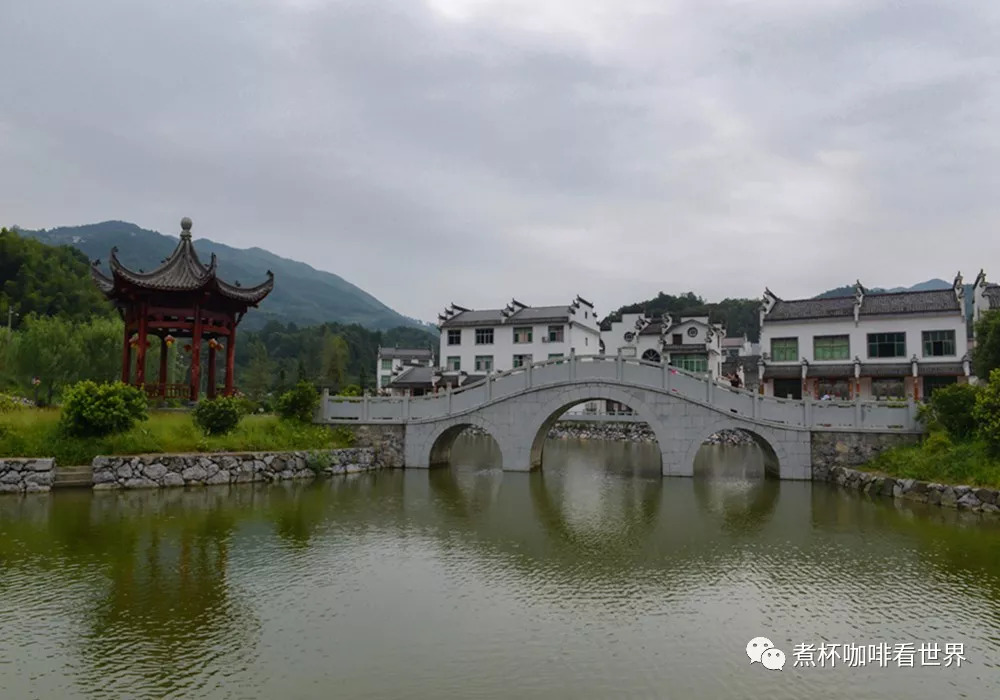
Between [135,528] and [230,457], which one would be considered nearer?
[135,528]

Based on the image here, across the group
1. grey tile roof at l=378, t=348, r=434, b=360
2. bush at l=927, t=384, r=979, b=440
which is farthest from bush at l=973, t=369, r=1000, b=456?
grey tile roof at l=378, t=348, r=434, b=360

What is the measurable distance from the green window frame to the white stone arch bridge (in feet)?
39.8

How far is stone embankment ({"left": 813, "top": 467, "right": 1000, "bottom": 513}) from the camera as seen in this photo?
538 inches

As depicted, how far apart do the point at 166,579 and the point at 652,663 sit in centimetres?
644

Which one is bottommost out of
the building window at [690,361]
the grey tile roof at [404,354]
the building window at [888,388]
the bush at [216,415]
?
the bush at [216,415]

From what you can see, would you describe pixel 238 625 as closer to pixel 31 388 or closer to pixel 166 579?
pixel 166 579

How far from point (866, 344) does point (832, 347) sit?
4.40 feet

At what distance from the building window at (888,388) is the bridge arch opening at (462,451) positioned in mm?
16840

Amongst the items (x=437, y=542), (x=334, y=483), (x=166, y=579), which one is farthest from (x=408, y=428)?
(x=166, y=579)

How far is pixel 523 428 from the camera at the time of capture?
2089 centimetres

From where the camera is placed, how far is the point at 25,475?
1509 cm

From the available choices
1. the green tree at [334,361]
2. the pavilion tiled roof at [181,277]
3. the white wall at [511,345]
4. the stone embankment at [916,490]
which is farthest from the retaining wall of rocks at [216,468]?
the green tree at [334,361]

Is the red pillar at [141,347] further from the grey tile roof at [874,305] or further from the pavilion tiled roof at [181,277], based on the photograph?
the grey tile roof at [874,305]

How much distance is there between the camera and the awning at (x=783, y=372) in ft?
96.7
